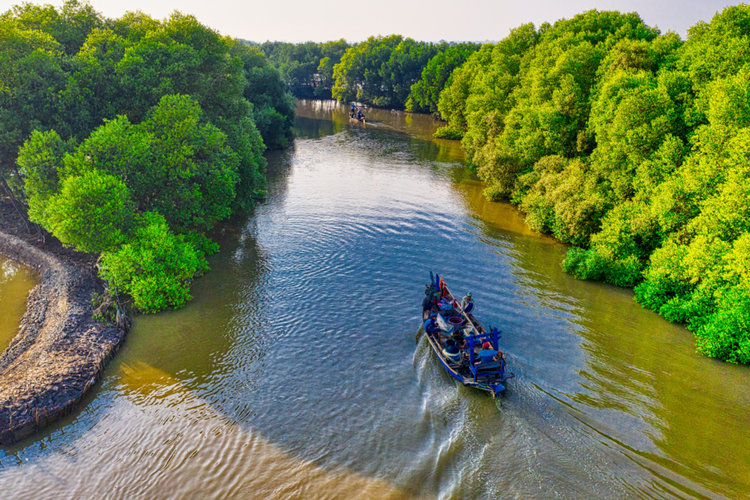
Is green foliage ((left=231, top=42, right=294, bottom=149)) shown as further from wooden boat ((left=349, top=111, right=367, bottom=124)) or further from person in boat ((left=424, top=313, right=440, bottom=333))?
person in boat ((left=424, top=313, right=440, bottom=333))

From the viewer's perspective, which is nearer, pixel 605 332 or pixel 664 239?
pixel 605 332

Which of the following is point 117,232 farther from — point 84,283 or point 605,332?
point 605,332

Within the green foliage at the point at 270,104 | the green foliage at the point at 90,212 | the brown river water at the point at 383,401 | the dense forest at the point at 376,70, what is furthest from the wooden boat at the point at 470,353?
the dense forest at the point at 376,70

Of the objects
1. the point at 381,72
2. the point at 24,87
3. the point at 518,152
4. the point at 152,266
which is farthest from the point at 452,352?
the point at 381,72

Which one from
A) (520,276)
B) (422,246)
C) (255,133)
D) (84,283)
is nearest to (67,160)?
(84,283)

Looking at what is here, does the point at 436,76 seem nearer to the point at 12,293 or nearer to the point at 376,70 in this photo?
the point at 376,70

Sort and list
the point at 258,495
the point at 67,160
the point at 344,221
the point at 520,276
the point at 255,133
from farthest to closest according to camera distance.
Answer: the point at 255,133 < the point at 344,221 < the point at 520,276 < the point at 67,160 < the point at 258,495
